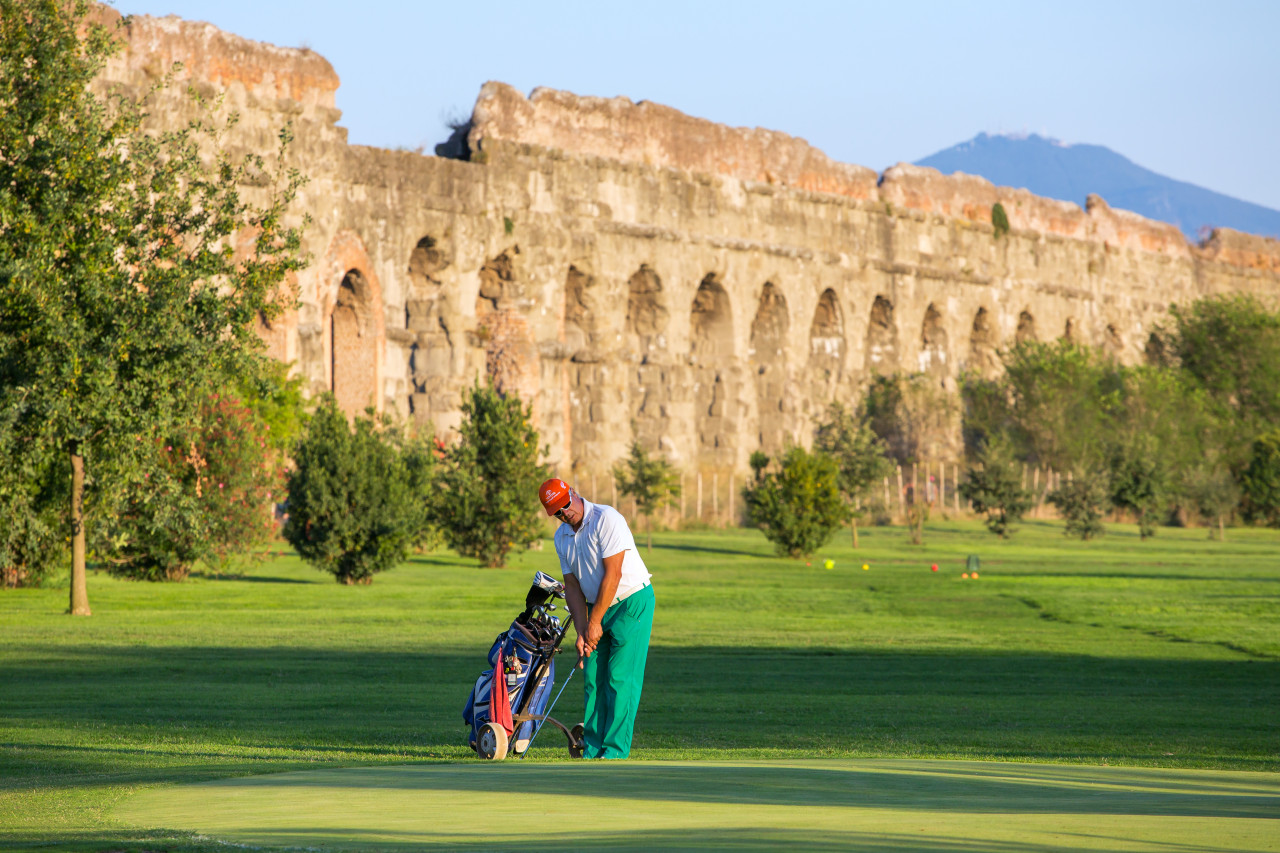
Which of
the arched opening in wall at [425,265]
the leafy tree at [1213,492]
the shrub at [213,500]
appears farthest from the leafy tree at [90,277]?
the leafy tree at [1213,492]

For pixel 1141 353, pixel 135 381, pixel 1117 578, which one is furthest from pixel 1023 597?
pixel 1141 353

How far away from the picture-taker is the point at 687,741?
7.84 metres

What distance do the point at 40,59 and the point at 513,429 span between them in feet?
27.8

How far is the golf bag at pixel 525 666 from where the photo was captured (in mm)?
6801

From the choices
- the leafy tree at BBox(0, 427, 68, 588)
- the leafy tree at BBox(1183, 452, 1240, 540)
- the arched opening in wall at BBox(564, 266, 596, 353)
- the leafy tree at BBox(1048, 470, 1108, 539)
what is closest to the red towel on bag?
the leafy tree at BBox(0, 427, 68, 588)

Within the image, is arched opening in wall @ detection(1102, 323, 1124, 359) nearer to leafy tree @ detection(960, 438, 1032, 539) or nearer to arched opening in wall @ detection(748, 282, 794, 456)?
arched opening in wall @ detection(748, 282, 794, 456)

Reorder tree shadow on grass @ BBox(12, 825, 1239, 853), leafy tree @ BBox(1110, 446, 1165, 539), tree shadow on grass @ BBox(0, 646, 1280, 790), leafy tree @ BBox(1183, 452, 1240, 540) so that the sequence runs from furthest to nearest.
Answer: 1. leafy tree @ BBox(1183, 452, 1240, 540)
2. leafy tree @ BBox(1110, 446, 1165, 539)
3. tree shadow on grass @ BBox(0, 646, 1280, 790)
4. tree shadow on grass @ BBox(12, 825, 1239, 853)

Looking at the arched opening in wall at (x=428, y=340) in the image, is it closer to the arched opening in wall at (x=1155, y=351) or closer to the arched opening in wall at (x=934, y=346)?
the arched opening in wall at (x=934, y=346)

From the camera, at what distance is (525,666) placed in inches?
271

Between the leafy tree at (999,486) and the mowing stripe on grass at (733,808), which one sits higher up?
the leafy tree at (999,486)

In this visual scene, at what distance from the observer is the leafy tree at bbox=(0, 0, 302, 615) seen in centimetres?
1366

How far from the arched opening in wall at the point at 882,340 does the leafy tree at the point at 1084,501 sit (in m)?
8.67

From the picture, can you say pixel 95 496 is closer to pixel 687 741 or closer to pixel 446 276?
pixel 687 741

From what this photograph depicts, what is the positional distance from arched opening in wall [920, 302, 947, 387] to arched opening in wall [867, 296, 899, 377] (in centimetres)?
187
